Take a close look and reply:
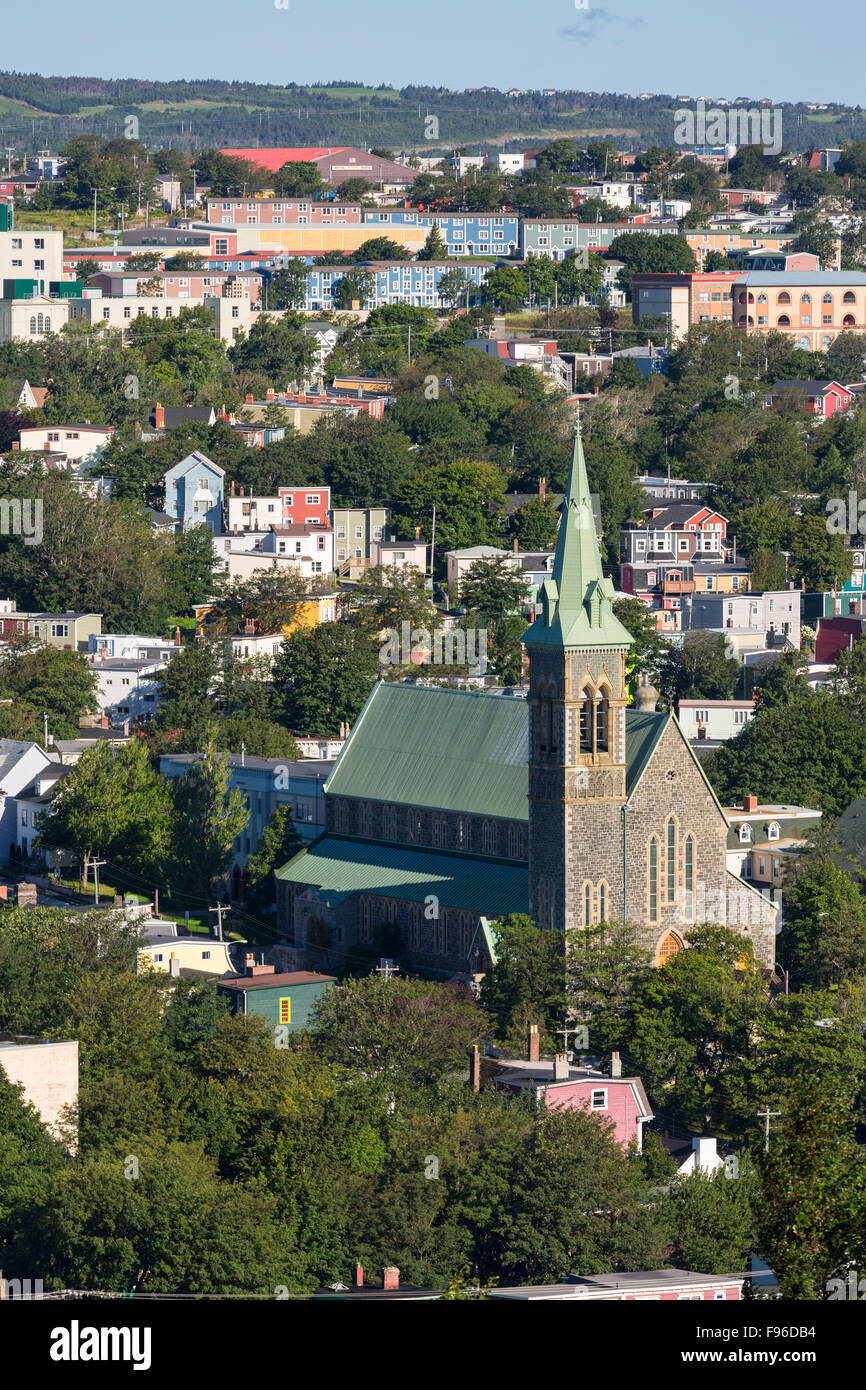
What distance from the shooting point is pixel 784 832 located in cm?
8231

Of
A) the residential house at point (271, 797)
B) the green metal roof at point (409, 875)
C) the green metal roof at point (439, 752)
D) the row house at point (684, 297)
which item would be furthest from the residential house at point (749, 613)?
the row house at point (684, 297)

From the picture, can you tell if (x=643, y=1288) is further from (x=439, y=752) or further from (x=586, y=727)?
(x=439, y=752)

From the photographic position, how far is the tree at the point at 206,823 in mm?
79562

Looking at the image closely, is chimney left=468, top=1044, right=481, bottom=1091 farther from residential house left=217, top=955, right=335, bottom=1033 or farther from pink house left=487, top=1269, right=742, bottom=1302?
pink house left=487, top=1269, right=742, bottom=1302

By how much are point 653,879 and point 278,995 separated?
8946 millimetres

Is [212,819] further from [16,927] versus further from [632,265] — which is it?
[632,265]

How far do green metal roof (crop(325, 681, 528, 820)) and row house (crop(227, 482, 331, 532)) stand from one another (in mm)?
52322

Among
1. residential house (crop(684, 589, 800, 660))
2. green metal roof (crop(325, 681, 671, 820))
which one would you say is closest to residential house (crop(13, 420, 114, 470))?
residential house (crop(684, 589, 800, 660))

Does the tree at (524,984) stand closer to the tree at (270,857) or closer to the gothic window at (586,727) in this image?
the gothic window at (586,727)

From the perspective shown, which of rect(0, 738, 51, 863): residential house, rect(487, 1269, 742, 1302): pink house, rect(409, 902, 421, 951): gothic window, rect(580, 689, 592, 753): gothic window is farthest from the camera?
rect(0, 738, 51, 863): residential house

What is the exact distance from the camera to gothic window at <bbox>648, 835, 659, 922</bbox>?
64.6 metres

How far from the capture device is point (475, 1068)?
56500mm

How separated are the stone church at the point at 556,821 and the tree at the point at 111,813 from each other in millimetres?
9088

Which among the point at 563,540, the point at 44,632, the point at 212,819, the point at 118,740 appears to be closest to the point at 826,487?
the point at 44,632
